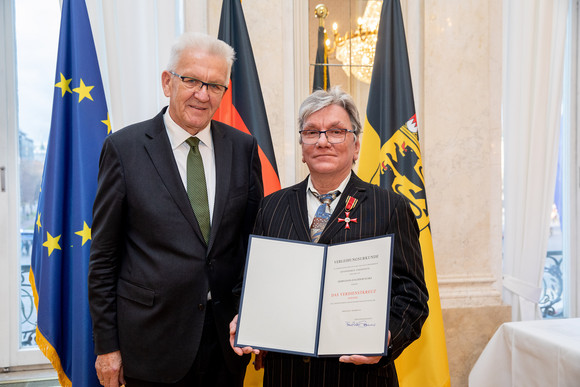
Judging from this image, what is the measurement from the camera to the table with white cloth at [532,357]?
2.17 metres

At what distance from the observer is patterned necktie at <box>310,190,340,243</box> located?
161cm

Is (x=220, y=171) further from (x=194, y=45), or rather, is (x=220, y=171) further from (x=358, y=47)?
(x=358, y=47)

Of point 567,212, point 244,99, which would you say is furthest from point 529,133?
point 244,99

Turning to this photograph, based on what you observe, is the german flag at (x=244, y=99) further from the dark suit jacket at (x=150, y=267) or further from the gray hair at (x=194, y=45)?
the dark suit jacket at (x=150, y=267)

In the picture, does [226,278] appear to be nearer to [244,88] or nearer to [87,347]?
[87,347]

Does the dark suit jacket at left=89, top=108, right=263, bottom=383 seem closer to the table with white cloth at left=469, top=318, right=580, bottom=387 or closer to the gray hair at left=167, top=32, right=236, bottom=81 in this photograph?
the gray hair at left=167, top=32, right=236, bottom=81

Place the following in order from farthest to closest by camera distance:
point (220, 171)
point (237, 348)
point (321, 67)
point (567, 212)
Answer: point (567, 212) < point (321, 67) < point (220, 171) < point (237, 348)

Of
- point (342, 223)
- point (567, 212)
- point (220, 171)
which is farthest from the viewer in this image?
point (567, 212)

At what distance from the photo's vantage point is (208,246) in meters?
1.69

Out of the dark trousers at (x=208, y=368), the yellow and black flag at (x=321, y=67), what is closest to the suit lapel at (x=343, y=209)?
the dark trousers at (x=208, y=368)

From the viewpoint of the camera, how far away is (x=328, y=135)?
5.48 ft

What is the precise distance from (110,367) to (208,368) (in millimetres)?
368

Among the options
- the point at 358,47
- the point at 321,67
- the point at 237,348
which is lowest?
the point at 237,348
